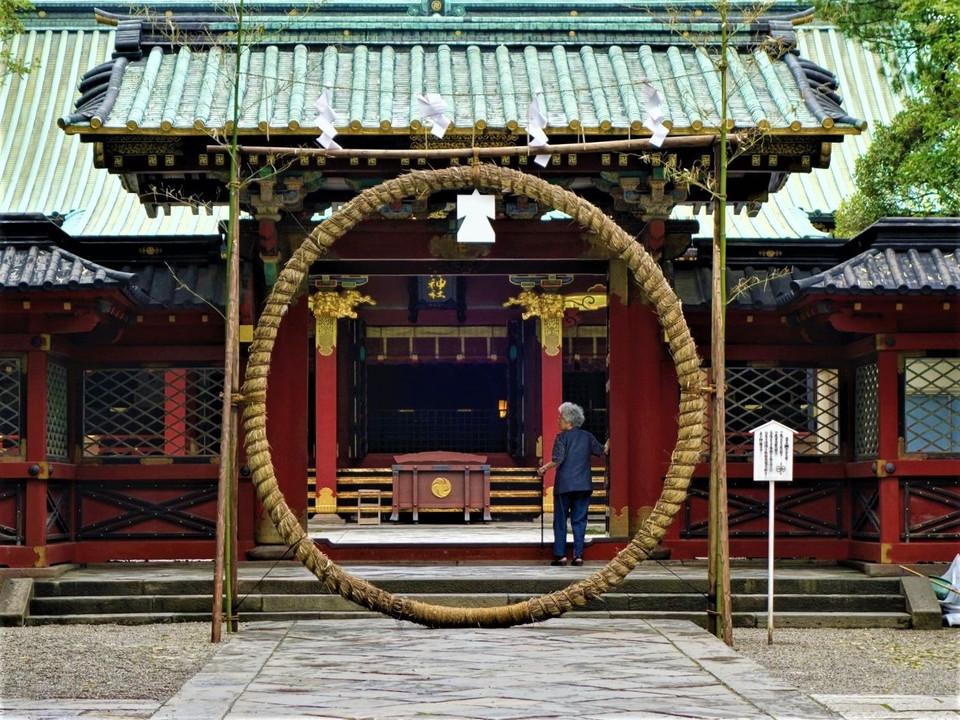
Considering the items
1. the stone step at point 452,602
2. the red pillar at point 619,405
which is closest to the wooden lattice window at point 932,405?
the stone step at point 452,602

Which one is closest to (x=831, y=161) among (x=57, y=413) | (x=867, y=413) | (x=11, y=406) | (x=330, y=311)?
(x=330, y=311)

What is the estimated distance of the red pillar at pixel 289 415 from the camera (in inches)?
500

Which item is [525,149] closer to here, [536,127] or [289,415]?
[536,127]

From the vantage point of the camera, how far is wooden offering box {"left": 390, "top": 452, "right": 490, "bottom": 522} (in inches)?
787

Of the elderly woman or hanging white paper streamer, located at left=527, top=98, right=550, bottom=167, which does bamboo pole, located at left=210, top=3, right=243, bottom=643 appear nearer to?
hanging white paper streamer, located at left=527, top=98, right=550, bottom=167

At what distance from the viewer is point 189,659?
29.9 feet

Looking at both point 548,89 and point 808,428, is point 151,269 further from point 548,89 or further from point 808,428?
point 808,428

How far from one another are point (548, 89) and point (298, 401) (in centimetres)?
377

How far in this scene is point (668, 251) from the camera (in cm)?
1289

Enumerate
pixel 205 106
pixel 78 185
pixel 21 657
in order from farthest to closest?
pixel 78 185, pixel 205 106, pixel 21 657

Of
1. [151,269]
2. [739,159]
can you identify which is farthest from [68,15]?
[739,159]

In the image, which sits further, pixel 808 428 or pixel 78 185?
pixel 78 185

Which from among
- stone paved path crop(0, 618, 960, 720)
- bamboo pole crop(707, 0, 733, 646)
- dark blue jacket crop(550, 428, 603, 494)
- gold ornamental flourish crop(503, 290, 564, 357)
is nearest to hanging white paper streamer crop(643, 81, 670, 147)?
bamboo pole crop(707, 0, 733, 646)

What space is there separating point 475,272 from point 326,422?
26.6 ft
